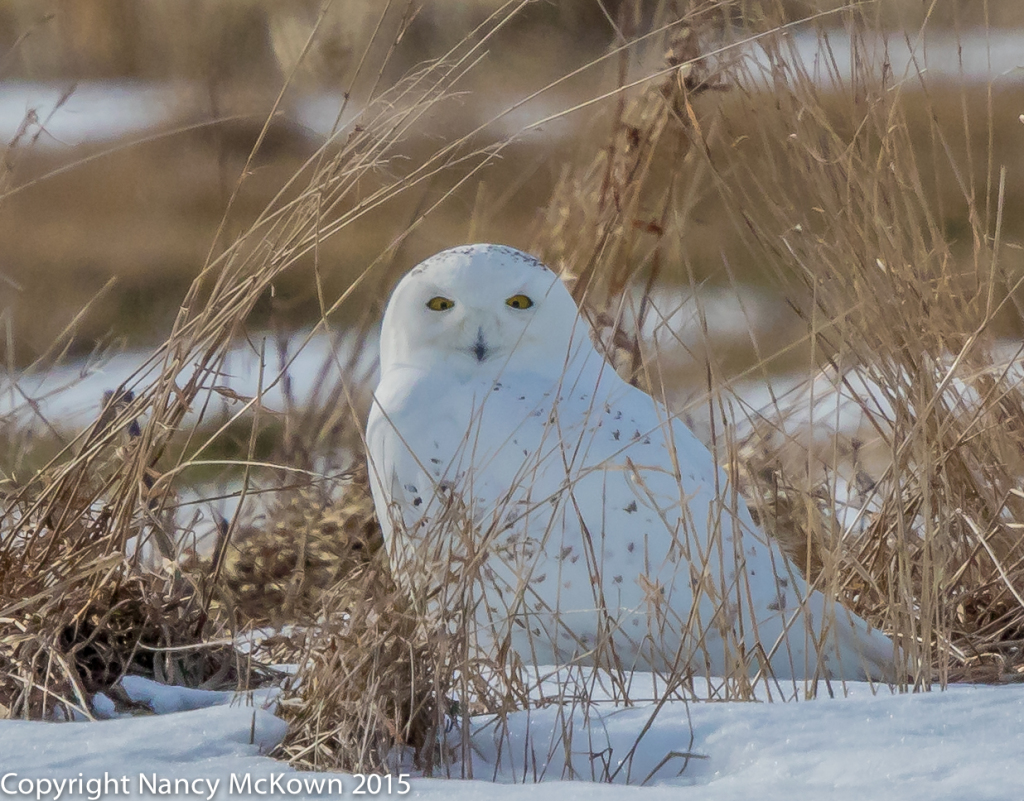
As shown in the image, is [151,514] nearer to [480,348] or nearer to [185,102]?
[480,348]

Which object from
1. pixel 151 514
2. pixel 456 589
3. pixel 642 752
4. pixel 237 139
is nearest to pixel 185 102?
pixel 237 139

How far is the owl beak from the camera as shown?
2.45 meters

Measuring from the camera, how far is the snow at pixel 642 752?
4.53ft

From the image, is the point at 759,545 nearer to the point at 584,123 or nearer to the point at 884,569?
the point at 884,569

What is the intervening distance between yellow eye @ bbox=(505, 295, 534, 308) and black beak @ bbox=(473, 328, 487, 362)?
72 millimetres

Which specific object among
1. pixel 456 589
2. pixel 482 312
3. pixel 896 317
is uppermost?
pixel 482 312

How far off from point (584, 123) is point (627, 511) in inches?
41.6

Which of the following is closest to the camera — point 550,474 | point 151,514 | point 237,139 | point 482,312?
point 151,514

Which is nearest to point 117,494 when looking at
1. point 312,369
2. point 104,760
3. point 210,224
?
point 104,760

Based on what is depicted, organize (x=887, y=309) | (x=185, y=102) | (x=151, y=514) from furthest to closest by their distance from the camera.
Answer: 1. (x=185, y=102)
2. (x=887, y=309)
3. (x=151, y=514)

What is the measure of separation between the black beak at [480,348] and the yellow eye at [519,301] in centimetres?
7

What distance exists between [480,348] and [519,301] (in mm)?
109

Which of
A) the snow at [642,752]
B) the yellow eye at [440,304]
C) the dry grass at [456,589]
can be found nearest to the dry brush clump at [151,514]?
the dry grass at [456,589]

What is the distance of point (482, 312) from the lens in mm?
2426
